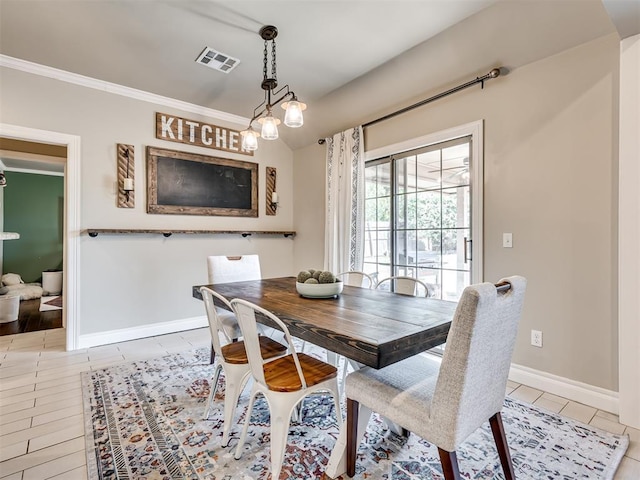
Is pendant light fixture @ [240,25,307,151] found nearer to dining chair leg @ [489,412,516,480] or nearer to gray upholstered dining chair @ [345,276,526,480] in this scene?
gray upholstered dining chair @ [345,276,526,480]

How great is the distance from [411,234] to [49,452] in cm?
311

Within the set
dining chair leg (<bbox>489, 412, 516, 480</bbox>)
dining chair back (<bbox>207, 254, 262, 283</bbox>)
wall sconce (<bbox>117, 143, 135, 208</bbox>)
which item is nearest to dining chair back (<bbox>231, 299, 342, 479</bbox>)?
dining chair leg (<bbox>489, 412, 516, 480</bbox>)

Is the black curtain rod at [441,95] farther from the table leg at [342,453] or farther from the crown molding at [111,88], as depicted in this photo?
the table leg at [342,453]

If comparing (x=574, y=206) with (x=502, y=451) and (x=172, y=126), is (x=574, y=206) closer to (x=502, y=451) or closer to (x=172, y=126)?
(x=502, y=451)

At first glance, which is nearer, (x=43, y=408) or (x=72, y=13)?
(x=43, y=408)

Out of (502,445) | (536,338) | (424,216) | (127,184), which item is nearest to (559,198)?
(536,338)

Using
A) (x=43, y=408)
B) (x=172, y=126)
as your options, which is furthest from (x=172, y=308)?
(x=172, y=126)

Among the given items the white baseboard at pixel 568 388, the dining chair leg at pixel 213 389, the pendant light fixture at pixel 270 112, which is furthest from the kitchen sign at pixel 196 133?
the white baseboard at pixel 568 388

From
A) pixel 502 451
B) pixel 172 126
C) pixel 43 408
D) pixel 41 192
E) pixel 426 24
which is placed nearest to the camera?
pixel 502 451

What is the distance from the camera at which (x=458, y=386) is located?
1.11 metres

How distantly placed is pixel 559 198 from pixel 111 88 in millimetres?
4196

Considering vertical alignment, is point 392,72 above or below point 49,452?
above

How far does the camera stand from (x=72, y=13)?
8.09 ft

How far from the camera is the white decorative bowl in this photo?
2059 millimetres
